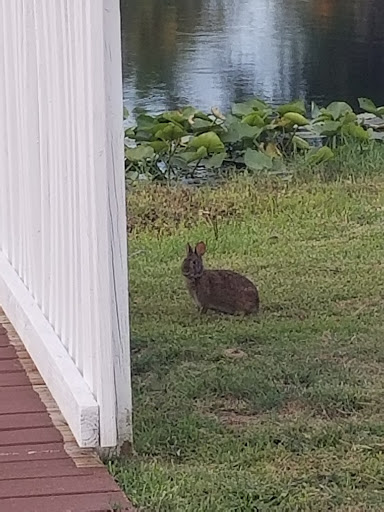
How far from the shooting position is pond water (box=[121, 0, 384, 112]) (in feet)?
42.3

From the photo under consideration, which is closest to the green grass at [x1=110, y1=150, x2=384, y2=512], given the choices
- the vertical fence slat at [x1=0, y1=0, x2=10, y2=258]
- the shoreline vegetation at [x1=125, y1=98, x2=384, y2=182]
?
the vertical fence slat at [x1=0, y1=0, x2=10, y2=258]

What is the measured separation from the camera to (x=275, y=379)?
4.12 meters

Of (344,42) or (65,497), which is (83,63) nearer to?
(65,497)

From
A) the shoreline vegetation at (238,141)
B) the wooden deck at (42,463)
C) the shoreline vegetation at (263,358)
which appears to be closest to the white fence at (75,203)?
the wooden deck at (42,463)

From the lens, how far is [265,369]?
13.9 ft

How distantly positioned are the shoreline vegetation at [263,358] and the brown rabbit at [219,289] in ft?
0.20

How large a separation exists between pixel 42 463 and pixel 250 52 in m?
13.4

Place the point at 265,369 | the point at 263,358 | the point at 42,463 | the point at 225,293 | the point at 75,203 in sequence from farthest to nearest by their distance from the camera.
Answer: the point at 225,293, the point at 263,358, the point at 265,369, the point at 75,203, the point at 42,463

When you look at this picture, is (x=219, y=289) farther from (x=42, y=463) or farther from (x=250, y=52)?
(x=250, y=52)

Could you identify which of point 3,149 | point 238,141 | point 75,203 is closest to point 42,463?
point 75,203

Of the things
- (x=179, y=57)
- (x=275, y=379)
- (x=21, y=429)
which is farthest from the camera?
(x=179, y=57)

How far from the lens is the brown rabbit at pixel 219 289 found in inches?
200

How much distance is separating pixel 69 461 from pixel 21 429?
0.28m

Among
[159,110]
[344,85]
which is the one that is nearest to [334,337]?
[159,110]
